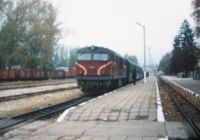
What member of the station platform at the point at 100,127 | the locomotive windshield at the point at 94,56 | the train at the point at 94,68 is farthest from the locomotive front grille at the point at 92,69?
the station platform at the point at 100,127

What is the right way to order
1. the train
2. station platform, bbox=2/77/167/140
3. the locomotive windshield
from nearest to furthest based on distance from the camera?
station platform, bbox=2/77/167/140, the train, the locomotive windshield

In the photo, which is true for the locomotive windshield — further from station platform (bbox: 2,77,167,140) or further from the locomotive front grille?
station platform (bbox: 2,77,167,140)

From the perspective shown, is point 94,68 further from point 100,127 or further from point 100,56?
point 100,127

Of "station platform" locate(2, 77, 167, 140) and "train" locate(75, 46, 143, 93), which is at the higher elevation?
"train" locate(75, 46, 143, 93)

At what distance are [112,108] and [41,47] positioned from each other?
168 ft

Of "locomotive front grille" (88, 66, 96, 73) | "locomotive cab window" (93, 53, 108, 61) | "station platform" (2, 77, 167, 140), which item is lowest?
"station platform" (2, 77, 167, 140)

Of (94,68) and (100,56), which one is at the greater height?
(100,56)

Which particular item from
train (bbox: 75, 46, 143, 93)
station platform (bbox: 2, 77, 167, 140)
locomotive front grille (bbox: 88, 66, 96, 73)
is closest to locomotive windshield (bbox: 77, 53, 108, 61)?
train (bbox: 75, 46, 143, 93)

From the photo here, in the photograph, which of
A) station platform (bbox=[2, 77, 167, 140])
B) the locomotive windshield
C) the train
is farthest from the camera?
the locomotive windshield

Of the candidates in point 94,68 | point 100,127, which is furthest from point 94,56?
point 100,127

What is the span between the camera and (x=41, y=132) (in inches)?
441

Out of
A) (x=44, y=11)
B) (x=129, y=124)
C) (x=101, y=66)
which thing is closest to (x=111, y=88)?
(x=101, y=66)

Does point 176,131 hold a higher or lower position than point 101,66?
lower

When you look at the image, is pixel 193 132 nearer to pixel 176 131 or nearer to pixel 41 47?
pixel 176 131
